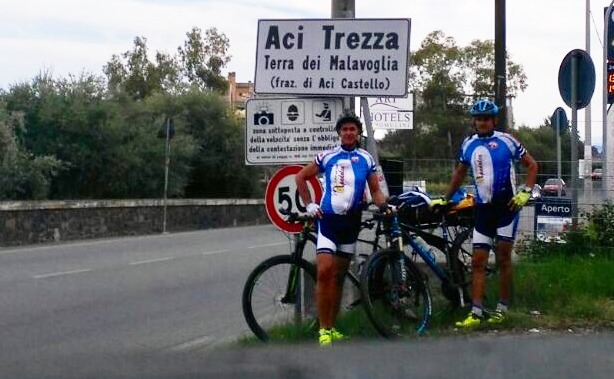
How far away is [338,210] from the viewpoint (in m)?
8.35

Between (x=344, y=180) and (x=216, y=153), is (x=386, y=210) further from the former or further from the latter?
(x=216, y=153)

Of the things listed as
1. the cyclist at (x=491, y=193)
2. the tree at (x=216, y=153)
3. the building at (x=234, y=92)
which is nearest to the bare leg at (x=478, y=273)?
the cyclist at (x=491, y=193)

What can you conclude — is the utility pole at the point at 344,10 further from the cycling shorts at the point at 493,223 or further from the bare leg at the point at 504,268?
the bare leg at the point at 504,268

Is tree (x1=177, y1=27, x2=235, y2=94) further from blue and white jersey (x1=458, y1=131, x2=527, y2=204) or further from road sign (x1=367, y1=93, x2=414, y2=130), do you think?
blue and white jersey (x1=458, y1=131, x2=527, y2=204)

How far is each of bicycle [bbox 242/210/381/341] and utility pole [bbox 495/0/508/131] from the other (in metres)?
6.19

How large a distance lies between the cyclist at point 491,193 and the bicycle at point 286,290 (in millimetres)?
883

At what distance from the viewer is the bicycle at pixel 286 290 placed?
8.69 meters

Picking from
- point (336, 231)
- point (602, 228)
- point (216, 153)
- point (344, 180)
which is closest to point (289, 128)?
point (344, 180)

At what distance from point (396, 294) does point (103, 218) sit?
64.3 feet

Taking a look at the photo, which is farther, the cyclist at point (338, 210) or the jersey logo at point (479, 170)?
the jersey logo at point (479, 170)

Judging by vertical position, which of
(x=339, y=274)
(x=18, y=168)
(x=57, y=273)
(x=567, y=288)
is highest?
(x=18, y=168)

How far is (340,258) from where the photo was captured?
8469mm

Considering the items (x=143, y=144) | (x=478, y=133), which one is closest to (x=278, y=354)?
(x=478, y=133)

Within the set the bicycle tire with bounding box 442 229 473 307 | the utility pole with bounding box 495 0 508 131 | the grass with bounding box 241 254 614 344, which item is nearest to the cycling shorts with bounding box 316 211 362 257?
the grass with bounding box 241 254 614 344
